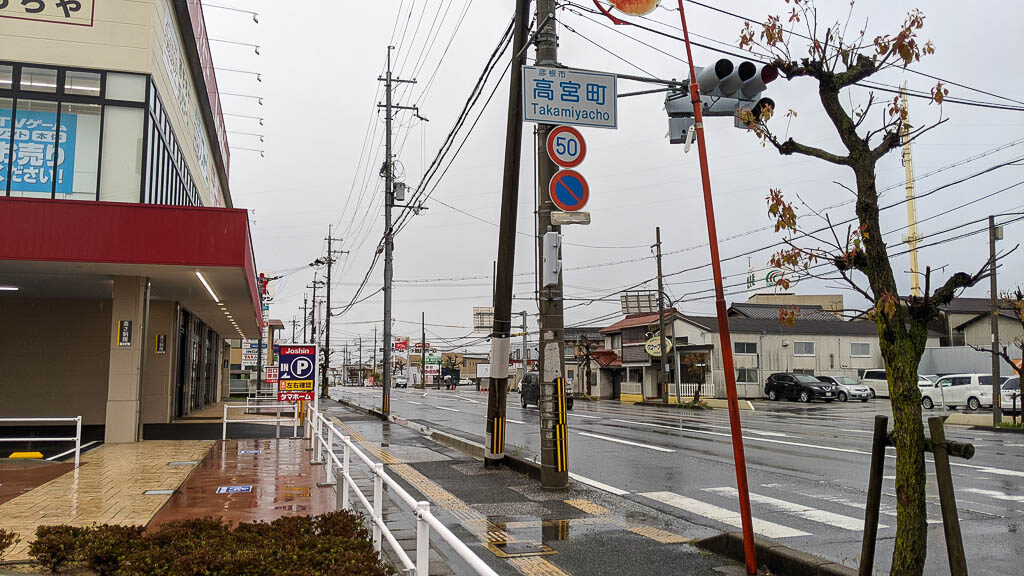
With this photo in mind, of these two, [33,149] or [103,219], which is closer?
[103,219]

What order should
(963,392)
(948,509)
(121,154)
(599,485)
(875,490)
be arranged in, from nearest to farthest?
1. (948,509)
2. (875,490)
3. (599,485)
4. (121,154)
5. (963,392)

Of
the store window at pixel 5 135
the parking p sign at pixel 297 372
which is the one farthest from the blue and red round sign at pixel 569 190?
the store window at pixel 5 135

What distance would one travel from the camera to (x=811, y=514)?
8742 millimetres

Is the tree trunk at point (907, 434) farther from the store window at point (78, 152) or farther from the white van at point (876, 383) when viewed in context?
the white van at point (876, 383)

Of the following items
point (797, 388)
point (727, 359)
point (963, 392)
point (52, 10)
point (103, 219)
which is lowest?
point (797, 388)

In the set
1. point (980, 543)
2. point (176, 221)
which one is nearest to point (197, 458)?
point (176, 221)

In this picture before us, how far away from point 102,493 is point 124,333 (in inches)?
275

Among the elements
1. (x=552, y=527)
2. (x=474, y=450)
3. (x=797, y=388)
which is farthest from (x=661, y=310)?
(x=552, y=527)

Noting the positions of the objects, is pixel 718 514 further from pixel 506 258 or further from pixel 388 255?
pixel 388 255

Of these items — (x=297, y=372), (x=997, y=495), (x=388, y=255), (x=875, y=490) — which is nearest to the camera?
(x=875, y=490)

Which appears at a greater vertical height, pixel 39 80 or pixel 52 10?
pixel 52 10

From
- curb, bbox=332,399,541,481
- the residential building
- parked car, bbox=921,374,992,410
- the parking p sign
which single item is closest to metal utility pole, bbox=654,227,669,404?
the residential building

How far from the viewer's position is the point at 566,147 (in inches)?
425

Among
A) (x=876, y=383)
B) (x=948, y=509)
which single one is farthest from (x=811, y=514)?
(x=876, y=383)
